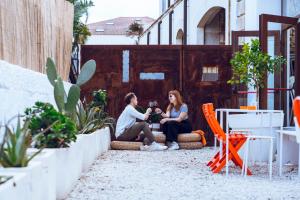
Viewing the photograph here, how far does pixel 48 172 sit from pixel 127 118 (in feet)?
23.5

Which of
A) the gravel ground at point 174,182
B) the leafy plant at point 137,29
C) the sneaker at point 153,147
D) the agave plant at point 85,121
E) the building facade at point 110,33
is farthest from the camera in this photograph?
the building facade at point 110,33

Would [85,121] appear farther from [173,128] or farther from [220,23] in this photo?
[220,23]

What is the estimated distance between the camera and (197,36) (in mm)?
19922

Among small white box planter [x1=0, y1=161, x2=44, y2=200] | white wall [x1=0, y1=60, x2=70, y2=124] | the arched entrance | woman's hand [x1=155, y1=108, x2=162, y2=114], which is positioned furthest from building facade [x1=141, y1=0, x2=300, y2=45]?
small white box planter [x1=0, y1=161, x2=44, y2=200]

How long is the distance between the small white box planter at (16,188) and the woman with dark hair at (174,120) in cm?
807

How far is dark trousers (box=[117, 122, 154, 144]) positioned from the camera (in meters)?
11.4

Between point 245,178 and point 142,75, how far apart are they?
242 inches

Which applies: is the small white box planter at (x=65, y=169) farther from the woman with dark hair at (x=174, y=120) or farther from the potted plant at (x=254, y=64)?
the woman with dark hair at (x=174, y=120)

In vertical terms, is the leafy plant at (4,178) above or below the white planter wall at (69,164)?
above

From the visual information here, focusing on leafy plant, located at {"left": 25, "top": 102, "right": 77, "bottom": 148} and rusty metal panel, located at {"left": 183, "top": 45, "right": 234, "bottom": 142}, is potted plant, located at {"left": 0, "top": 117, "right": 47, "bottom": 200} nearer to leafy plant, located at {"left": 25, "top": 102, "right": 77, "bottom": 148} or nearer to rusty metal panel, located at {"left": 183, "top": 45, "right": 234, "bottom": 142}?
leafy plant, located at {"left": 25, "top": 102, "right": 77, "bottom": 148}

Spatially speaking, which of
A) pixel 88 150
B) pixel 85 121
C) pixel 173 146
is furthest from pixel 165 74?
pixel 88 150

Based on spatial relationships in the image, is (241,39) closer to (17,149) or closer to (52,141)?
(52,141)

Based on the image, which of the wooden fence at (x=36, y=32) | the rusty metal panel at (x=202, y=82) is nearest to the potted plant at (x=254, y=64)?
the rusty metal panel at (x=202, y=82)

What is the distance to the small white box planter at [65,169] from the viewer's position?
5.28m
